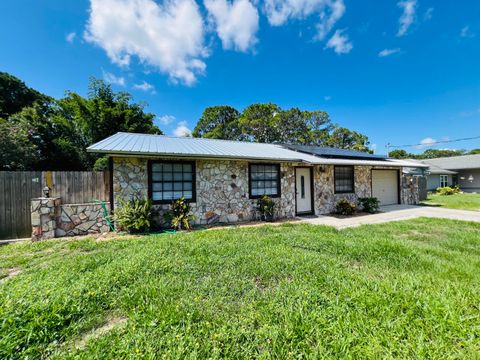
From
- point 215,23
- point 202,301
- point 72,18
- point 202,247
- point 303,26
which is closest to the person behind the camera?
point 202,301

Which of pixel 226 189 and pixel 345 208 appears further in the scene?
pixel 345 208

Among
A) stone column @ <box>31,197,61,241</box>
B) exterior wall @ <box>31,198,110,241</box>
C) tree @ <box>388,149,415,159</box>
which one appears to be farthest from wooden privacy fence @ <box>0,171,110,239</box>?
tree @ <box>388,149,415,159</box>

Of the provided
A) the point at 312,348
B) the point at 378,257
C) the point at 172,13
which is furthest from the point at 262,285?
the point at 172,13

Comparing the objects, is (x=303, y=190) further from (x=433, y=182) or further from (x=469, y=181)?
(x=469, y=181)

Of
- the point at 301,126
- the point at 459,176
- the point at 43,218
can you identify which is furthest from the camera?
the point at 301,126

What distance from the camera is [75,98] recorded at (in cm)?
1683

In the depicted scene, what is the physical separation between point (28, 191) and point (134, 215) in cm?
346

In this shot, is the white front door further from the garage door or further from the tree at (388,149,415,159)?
the tree at (388,149,415,159)


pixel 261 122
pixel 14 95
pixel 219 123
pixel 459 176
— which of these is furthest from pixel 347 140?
pixel 14 95

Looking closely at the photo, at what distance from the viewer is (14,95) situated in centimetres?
1800

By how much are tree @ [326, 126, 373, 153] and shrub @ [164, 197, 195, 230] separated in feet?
93.9

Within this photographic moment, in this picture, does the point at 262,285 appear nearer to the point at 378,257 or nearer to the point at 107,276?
the point at 107,276

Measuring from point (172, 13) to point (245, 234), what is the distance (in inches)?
323

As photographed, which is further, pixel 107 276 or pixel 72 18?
pixel 72 18
